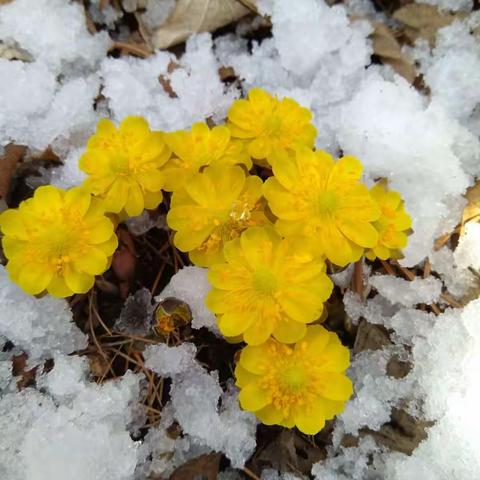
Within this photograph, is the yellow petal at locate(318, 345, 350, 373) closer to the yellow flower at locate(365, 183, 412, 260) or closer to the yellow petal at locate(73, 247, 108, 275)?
the yellow flower at locate(365, 183, 412, 260)

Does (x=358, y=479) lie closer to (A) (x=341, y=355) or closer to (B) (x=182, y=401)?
(A) (x=341, y=355)

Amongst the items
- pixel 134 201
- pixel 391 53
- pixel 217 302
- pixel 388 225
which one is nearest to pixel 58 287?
pixel 134 201

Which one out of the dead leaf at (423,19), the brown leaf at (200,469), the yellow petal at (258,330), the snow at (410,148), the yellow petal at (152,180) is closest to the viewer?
the yellow petal at (258,330)

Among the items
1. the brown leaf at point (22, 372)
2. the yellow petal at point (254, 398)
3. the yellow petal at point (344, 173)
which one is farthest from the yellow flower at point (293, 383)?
the brown leaf at point (22, 372)

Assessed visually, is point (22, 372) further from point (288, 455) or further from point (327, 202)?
point (327, 202)

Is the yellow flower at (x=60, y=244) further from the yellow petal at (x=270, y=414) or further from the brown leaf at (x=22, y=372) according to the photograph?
the yellow petal at (x=270, y=414)

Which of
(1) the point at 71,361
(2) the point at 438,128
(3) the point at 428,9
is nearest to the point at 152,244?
(1) the point at 71,361

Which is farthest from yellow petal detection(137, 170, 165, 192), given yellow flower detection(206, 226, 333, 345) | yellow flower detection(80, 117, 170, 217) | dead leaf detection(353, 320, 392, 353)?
dead leaf detection(353, 320, 392, 353)
